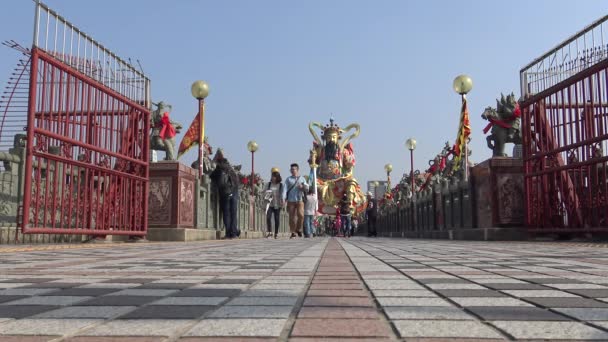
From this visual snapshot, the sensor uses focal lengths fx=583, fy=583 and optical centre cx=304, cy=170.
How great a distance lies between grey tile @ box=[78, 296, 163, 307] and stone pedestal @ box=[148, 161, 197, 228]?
39.6 feet

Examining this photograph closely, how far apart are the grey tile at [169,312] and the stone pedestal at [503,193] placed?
1246 centimetres

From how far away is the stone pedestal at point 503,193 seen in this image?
13883 mm

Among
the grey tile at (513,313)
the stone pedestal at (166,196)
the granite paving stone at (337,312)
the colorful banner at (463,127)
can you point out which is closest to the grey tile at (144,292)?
the granite paving stone at (337,312)

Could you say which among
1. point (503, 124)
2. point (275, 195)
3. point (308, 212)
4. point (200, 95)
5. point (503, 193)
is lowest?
point (308, 212)

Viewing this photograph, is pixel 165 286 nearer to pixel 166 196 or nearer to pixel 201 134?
pixel 166 196

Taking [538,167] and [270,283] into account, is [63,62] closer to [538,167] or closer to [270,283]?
[270,283]

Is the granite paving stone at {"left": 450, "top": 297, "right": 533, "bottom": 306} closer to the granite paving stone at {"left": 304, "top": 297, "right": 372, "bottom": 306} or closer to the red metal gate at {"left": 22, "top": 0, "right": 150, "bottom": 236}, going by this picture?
the granite paving stone at {"left": 304, "top": 297, "right": 372, "bottom": 306}

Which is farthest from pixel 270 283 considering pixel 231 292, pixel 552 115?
pixel 552 115

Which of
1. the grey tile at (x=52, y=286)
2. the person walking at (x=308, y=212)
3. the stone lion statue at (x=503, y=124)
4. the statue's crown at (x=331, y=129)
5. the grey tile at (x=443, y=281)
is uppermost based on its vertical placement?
the statue's crown at (x=331, y=129)

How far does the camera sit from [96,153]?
10617 mm

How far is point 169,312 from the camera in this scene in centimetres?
238

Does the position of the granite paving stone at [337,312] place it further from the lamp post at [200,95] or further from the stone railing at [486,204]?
→ the lamp post at [200,95]

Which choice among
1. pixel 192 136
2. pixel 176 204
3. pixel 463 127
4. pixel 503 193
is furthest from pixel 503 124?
pixel 192 136

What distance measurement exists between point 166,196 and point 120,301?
12358 mm
